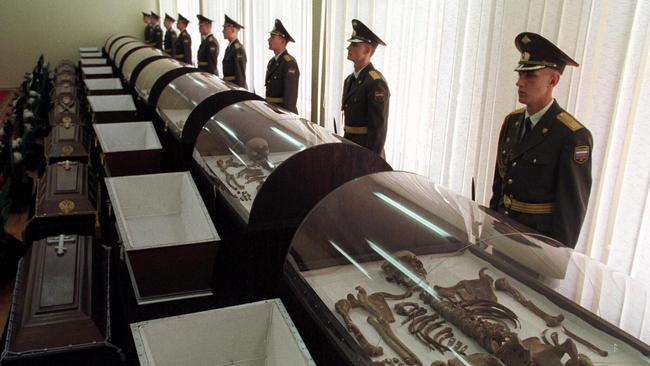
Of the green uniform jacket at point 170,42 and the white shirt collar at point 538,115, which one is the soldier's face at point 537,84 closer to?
the white shirt collar at point 538,115

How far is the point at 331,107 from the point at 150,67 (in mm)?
1633

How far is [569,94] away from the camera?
242cm

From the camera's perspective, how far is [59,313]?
1320 mm

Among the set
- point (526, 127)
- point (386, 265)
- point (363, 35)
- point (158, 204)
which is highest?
point (363, 35)

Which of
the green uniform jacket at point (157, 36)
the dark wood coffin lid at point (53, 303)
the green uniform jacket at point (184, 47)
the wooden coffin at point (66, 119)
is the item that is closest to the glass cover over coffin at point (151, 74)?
the wooden coffin at point (66, 119)

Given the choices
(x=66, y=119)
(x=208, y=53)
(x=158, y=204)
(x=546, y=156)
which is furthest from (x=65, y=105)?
(x=546, y=156)

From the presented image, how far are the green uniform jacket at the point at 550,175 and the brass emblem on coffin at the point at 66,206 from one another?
170 centimetres

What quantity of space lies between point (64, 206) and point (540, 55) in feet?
6.22

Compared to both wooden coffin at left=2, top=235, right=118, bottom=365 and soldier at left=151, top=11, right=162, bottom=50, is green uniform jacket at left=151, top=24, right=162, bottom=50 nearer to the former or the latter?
soldier at left=151, top=11, right=162, bottom=50

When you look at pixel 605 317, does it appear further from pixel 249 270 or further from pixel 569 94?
pixel 569 94

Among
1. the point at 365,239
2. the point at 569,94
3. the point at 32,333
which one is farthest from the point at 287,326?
the point at 569,94

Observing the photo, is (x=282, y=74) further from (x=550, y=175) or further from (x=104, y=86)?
(x=550, y=175)

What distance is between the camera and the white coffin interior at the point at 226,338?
3.95ft

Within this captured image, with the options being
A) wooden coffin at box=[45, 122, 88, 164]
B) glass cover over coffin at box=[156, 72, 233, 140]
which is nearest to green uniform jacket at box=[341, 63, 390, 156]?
glass cover over coffin at box=[156, 72, 233, 140]
